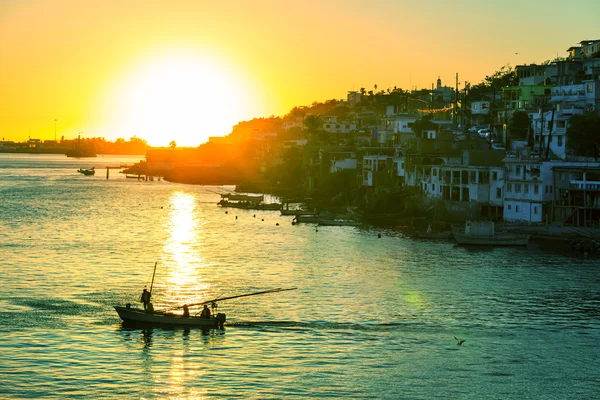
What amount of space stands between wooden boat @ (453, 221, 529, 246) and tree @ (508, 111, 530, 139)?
30.8 m

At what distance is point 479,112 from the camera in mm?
124750

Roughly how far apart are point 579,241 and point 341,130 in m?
109

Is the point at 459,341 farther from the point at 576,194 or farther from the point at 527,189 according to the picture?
the point at 527,189

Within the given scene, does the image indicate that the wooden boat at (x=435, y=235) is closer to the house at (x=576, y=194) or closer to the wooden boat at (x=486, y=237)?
the wooden boat at (x=486, y=237)

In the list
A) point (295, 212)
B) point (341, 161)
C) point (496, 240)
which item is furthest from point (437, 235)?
point (341, 161)

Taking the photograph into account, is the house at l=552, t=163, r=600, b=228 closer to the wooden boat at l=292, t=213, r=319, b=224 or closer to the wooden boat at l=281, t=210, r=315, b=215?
the wooden boat at l=292, t=213, r=319, b=224

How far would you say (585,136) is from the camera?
3167 inches

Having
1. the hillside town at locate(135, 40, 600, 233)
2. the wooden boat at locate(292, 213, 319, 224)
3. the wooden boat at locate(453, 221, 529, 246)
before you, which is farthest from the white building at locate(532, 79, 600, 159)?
the wooden boat at locate(292, 213, 319, 224)

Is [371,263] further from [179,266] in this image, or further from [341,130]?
[341,130]

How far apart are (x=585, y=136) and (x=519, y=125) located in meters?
19.9

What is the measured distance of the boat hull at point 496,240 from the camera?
6981 cm

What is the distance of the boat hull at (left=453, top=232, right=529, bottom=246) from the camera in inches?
2749

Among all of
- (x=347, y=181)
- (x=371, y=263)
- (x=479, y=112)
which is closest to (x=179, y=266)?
(x=371, y=263)

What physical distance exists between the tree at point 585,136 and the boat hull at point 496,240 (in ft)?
50.3
